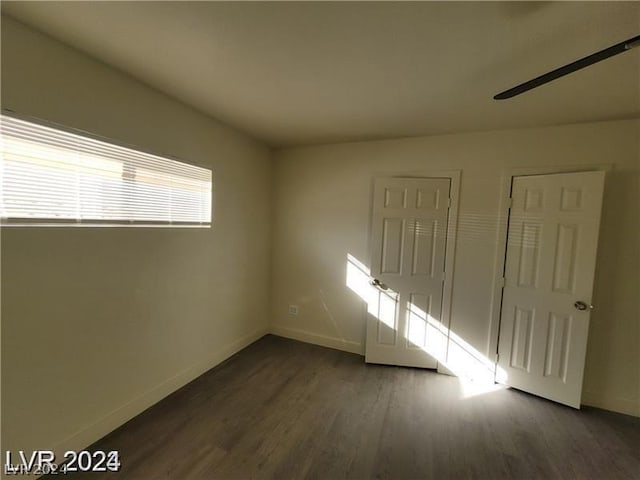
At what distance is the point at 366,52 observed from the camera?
1396 mm

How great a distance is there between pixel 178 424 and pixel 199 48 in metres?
2.46

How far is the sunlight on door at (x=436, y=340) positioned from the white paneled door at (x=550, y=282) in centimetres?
18

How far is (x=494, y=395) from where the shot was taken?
2.39m

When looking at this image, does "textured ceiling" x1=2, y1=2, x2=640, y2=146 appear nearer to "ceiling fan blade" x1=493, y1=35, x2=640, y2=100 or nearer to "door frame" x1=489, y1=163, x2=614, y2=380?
"ceiling fan blade" x1=493, y1=35, x2=640, y2=100

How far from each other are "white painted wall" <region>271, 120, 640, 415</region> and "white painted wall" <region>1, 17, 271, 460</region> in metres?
0.89

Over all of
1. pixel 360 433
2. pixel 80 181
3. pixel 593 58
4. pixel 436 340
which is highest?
pixel 593 58

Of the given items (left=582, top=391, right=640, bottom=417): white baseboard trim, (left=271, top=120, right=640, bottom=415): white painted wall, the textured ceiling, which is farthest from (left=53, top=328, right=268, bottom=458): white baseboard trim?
(left=582, top=391, right=640, bottom=417): white baseboard trim

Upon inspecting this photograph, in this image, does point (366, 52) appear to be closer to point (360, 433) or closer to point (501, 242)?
point (501, 242)

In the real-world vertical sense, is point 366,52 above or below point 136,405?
above

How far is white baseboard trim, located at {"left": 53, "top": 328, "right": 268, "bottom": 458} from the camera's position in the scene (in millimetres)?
1608

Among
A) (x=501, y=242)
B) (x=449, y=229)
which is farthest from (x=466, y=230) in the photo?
(x=501, y=242)

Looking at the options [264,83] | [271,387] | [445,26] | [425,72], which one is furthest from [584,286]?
[264,83]

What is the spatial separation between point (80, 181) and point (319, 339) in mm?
2720

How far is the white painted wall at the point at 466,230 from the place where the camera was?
2162 mm
